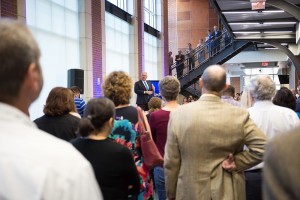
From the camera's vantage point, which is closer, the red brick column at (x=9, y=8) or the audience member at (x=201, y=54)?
the red brick column at (x=9, y=8)

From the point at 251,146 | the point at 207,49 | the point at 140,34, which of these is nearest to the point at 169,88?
the point at 251,146

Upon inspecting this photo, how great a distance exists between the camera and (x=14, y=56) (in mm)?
1111

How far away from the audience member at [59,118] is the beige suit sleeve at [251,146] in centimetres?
144

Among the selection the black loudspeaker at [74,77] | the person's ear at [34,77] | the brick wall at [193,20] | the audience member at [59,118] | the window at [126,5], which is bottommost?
the audience member at [59,118]

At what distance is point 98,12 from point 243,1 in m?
4.44

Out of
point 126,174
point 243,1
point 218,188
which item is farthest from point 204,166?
point 243,1

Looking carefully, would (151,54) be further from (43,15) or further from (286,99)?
(286,99)

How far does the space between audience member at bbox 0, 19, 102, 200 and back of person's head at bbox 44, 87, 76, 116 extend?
220cm

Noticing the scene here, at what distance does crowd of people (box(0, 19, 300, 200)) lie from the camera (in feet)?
3.35

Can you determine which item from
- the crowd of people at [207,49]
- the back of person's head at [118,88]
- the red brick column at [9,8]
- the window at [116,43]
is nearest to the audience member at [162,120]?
the back of person's head at [118,88]

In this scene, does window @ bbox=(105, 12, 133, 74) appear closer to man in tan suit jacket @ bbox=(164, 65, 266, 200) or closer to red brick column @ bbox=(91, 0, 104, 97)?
red brick column @ bbox=(91, 0, 104, 97)

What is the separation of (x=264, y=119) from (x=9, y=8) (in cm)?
576

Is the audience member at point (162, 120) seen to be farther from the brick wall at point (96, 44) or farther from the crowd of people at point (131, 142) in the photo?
the brick wall at point (96, 44)

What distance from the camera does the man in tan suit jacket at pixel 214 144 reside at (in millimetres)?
2670
